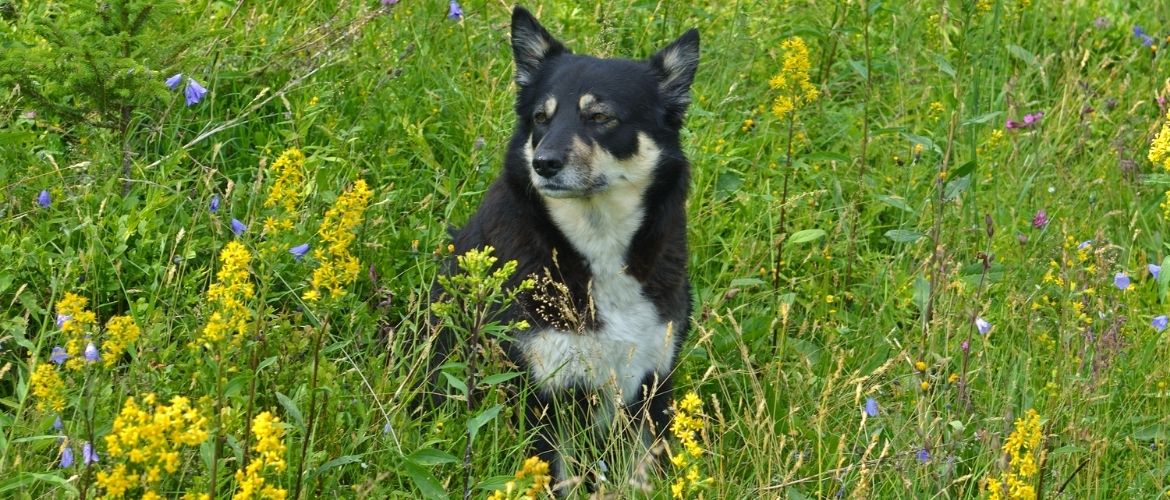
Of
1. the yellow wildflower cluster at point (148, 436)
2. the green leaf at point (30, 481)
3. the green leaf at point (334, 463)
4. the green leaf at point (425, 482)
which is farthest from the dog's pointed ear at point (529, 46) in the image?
the yellow wildflower cluster at point (148, 436)

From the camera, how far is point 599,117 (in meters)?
3.86

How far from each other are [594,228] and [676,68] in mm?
608

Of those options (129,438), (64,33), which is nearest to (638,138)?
(64,33)

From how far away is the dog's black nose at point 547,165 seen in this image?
364 cm

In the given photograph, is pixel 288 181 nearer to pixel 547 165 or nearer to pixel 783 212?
pixel 547 165

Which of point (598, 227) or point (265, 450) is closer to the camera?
point (265, 450)

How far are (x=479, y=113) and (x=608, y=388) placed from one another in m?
1.57

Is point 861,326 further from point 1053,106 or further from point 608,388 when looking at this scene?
point 1053,106

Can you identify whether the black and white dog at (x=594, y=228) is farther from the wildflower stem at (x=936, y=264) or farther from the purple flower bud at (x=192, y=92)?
the purple flower bud at (x=192, y=92)

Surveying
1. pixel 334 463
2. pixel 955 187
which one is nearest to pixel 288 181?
pixel 334 463

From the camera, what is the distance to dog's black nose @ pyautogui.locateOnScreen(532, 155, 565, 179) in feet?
11.9

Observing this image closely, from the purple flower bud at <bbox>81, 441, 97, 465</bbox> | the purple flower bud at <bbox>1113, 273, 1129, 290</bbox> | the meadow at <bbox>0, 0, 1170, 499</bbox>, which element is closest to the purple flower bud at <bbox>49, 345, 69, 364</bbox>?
the meadow at <bbox>0, 0, 1170, 499</bbox>

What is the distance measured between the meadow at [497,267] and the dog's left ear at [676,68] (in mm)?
367

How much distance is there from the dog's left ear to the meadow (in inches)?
14.5
